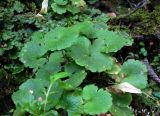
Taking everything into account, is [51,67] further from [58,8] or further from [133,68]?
[58,8]

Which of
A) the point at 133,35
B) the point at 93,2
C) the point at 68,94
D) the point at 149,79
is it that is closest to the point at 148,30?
the point at 133,35

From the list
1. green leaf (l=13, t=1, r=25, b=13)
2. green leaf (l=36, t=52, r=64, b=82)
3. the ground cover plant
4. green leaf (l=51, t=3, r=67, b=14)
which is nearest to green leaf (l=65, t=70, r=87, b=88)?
the ground cover plant

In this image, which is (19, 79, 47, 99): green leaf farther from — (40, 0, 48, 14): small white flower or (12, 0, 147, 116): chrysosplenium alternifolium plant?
(40, 0, 48, 14): small white flower

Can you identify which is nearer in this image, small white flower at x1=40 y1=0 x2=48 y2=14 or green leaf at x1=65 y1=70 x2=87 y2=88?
green leaf at x1=65 y1=70 x2=87 y2=88

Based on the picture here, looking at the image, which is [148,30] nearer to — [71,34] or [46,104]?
[71,34]

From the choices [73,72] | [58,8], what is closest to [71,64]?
[73,72]

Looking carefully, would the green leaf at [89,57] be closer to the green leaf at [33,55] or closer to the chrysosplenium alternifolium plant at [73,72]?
the chrysosplenium alternifolium plant at [73,72]

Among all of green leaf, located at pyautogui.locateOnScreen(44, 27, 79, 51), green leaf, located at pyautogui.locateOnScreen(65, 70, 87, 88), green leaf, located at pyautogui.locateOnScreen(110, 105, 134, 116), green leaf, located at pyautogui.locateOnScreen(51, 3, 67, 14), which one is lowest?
green leaf, located at pyautogui.locateOnScreen(110, 105, 134, 116)

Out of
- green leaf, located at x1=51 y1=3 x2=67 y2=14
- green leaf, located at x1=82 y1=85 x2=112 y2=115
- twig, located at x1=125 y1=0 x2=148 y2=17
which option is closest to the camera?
green leaf, located at x1=82 y1=85 x2=112 y2=115
